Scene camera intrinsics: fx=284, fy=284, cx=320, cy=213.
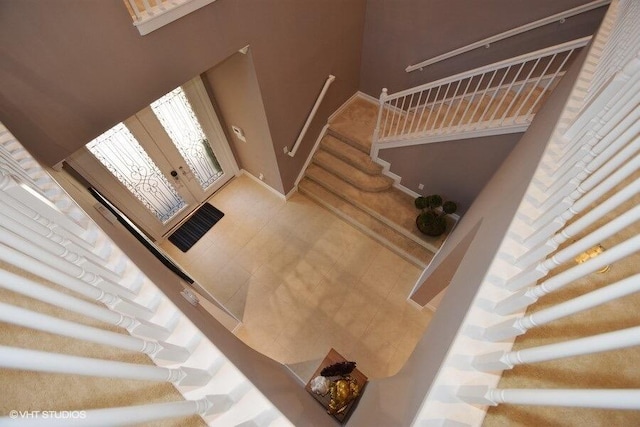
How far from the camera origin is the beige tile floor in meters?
3.55

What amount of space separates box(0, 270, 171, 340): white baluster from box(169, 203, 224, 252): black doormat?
3542 millimetres

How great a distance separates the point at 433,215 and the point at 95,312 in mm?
3809

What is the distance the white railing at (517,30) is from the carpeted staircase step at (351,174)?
1.66 metres

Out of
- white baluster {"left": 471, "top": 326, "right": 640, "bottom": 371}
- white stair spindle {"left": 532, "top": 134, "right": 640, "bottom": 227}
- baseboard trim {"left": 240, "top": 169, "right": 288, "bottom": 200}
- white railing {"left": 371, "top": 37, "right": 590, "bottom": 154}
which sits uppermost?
white railing {"left": 371, "top": 37, "right": 590, "bottom": 154}

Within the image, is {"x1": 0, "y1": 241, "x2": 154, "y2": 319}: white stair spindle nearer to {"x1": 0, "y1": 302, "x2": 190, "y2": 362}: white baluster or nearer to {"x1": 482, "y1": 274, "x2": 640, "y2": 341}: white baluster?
{"x1": 0, "y1": 302, "x2": 190, "y2": 362}: white baluster

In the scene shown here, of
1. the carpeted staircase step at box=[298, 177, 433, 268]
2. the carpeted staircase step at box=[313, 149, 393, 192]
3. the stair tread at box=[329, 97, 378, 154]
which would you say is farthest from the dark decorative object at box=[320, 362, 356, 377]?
the stair tread at box=[329, 97, 378, 154]

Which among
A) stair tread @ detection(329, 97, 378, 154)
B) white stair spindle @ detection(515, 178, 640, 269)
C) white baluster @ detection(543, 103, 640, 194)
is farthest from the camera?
stair tread @ detection(329, 97, 378, 154)

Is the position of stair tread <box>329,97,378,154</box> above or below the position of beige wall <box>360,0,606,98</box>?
below

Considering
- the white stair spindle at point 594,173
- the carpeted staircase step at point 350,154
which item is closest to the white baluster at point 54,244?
the white stair spindle at point 594,173

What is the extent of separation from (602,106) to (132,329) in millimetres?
2052

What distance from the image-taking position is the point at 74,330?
0.67 m

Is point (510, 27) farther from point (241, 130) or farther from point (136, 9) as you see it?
point (136, 9)

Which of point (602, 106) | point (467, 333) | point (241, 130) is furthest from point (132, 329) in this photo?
point (241, 130)

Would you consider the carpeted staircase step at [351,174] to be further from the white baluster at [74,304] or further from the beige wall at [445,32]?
the white baluster at [74,304]
